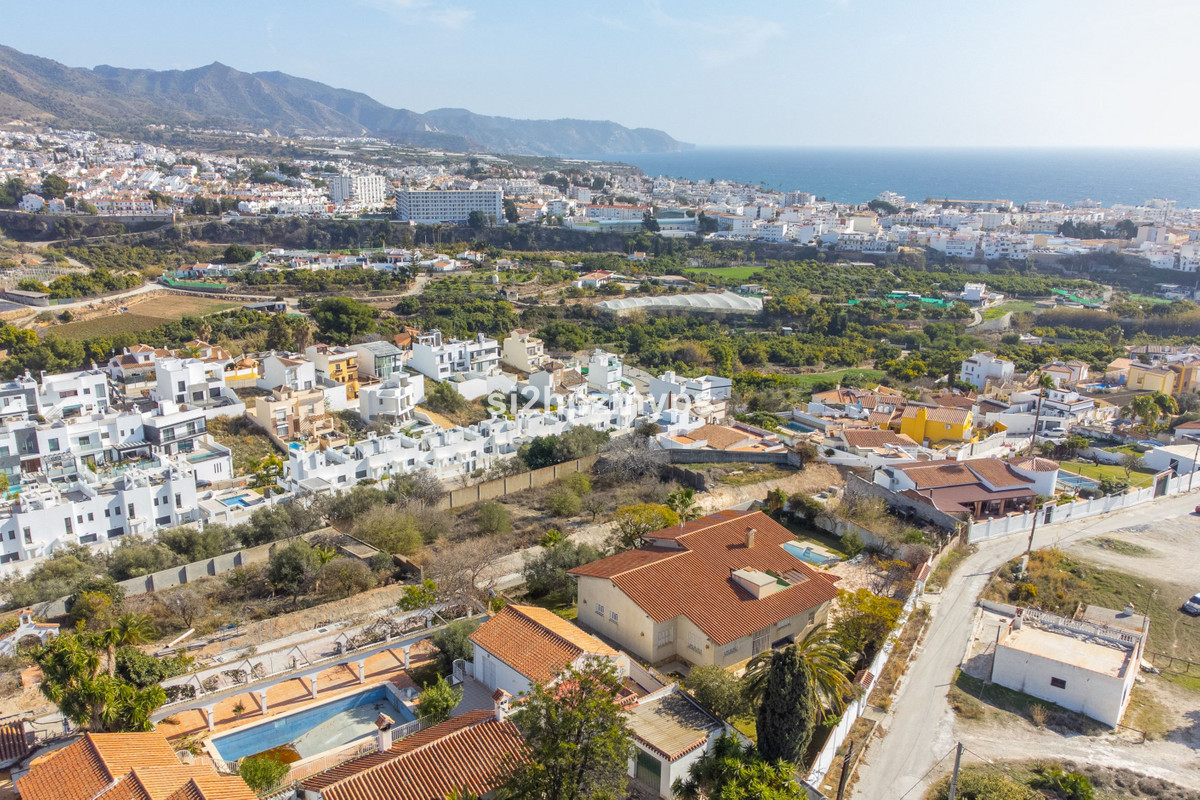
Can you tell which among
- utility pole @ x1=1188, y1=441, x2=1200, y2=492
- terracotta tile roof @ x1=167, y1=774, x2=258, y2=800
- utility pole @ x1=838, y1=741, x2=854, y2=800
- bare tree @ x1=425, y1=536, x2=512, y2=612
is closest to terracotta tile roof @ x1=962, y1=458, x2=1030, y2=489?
utility pole @ x1=1188, y1=441, x2=1200, y2=492

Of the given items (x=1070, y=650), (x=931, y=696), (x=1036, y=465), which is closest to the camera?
(x=931, y=696)

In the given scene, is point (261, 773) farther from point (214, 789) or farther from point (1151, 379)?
point (1151, 379)

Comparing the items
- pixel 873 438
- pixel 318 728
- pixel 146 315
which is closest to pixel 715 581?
pixel 318 728

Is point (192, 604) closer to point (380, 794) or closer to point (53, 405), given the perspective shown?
point (380, 794)

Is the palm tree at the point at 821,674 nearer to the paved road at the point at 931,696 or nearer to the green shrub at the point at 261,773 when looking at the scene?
the paved road at the point at 931,696

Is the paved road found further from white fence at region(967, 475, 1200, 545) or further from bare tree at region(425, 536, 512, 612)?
bare tree at region(425, 536, 512, 612)

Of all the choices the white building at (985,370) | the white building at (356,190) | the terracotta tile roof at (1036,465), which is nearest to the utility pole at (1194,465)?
the terracotta tile roof at (1036,465)

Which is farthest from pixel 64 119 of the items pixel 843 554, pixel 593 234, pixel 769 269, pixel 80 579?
pixel 843 554
